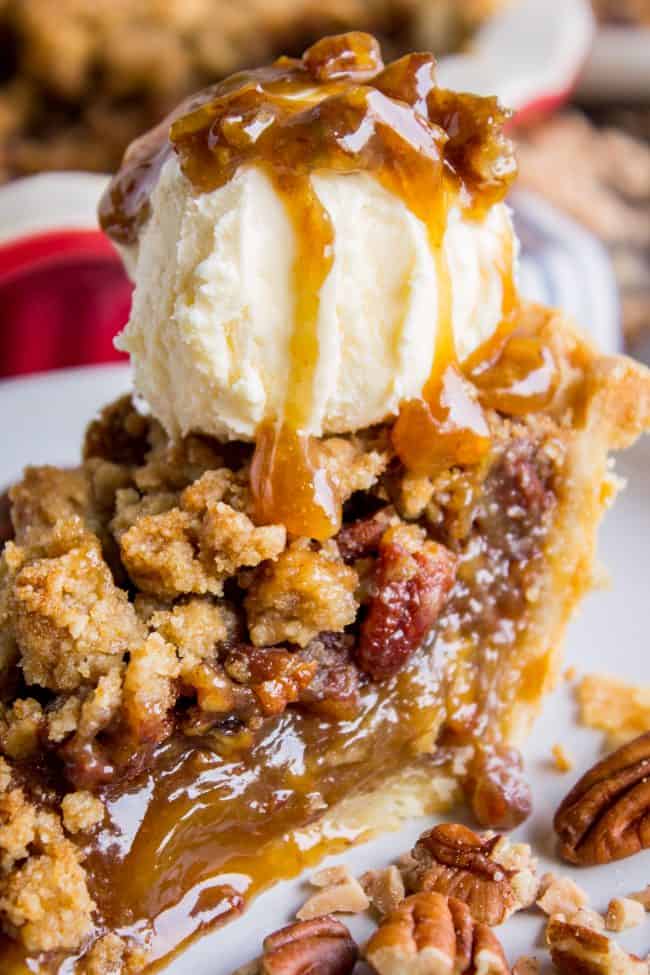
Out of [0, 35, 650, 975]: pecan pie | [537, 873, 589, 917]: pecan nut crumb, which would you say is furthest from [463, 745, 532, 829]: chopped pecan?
[537, 873, 589, 917]: pecan nut crumb

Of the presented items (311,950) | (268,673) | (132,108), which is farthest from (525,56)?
(311,950)

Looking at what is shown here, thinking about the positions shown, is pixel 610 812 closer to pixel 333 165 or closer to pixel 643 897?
pixel 643 897

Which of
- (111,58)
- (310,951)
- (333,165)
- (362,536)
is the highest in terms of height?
(333,165)

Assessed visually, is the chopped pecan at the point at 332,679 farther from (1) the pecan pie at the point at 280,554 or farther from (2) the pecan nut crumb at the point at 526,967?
(2) the pecan nut crumb at the point at 526,967

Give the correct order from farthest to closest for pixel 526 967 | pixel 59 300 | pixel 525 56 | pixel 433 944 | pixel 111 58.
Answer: pixel 525 56 → pixel 111 58 → pixel 59 300 → pixel 526 967 → pixel 433 944

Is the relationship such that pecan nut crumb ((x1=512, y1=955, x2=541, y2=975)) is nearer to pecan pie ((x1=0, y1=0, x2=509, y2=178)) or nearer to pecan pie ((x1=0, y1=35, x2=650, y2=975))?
pecan pie ((x1=0, y1=35, x2=650, y2=975))

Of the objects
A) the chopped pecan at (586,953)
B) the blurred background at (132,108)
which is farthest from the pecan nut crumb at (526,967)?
the blurred background at (132,108)

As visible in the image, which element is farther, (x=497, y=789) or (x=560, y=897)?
(x=497, y=789)
